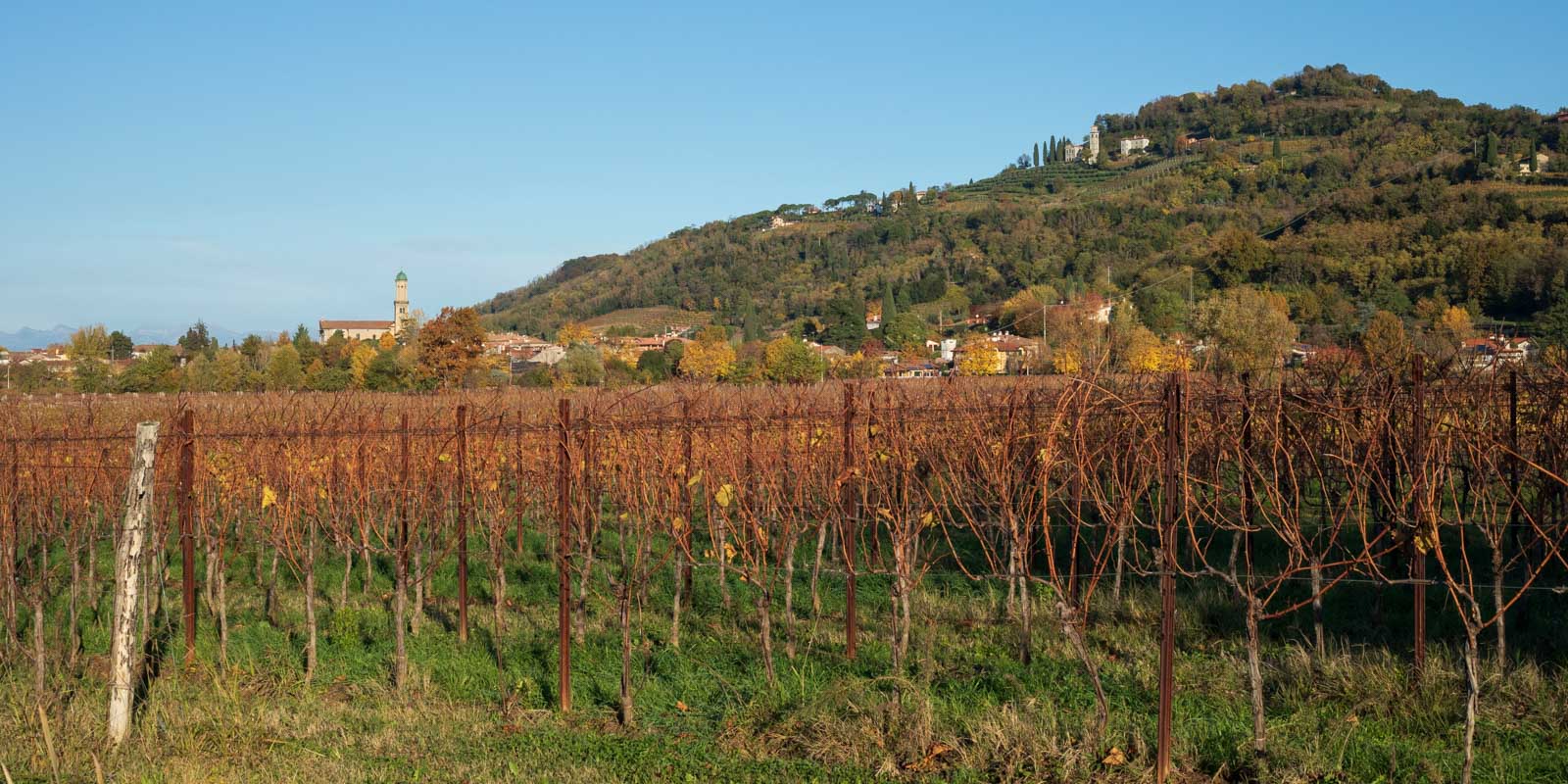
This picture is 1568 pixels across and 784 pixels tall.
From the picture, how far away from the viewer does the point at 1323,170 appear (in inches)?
3413

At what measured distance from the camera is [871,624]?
23.6ft

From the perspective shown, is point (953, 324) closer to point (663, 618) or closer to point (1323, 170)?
point (1323, 170)

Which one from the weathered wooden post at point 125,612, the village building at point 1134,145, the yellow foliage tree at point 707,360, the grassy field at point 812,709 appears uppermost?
the village building at point 1134,145

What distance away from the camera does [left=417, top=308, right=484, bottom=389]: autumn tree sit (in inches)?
1478

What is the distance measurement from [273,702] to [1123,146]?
14743cm

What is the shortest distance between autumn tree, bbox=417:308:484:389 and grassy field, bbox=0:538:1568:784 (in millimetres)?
31085

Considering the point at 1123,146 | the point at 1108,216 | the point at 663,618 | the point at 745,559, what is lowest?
the point at 663,618

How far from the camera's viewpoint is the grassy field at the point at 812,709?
14.4ft

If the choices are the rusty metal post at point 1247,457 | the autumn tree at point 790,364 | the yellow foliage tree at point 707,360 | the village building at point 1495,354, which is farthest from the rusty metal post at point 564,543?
the yellow foliage tree at point 707,360

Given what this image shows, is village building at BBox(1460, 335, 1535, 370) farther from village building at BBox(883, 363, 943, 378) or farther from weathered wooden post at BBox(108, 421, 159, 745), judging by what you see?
weathered wooden post at BBox(108, 421, 159, 745)

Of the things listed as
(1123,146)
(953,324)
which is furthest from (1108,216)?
(1123,146)

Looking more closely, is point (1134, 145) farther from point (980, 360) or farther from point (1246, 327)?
point (1246, 327)

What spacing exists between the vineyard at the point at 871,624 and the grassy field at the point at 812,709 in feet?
0.08

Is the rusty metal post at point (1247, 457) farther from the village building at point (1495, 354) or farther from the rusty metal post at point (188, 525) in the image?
the rusty metal post at point (188, 525)
